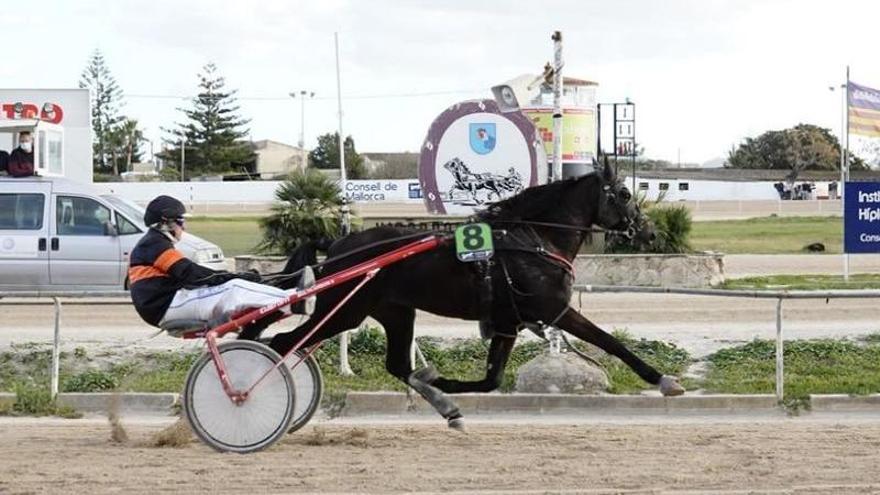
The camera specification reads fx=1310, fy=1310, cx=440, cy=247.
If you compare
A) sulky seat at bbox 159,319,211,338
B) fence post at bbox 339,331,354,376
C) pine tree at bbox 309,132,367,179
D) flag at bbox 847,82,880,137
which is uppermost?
pine tree at bbox 309,132,367,179

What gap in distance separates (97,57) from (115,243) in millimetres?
87041

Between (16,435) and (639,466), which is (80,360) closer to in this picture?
(16,435)

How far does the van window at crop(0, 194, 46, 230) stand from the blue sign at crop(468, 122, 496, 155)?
601cm

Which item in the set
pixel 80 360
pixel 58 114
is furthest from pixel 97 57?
pixel 80 360

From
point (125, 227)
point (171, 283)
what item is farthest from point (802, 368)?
point (125, 227)

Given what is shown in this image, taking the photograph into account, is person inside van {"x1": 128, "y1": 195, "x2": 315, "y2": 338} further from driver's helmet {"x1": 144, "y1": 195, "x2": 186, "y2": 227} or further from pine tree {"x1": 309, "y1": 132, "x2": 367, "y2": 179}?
pine tree {"x1": 309, "y1": 132, "x2": 367, "y2": 179}

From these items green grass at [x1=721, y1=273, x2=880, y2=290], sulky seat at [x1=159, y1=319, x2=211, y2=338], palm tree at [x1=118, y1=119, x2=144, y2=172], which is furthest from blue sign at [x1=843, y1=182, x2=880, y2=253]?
palm tree at [x1=118, y1=119, x2=144, y2=172]

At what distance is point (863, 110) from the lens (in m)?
30.1

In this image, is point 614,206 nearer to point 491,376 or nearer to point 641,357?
point 491,376

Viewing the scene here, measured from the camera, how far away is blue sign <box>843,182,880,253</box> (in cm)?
1806

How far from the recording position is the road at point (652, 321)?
43.7 ft

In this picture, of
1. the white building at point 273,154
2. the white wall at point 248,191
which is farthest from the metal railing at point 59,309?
the white building at point 273,154

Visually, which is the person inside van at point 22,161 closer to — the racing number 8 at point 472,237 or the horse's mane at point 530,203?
the horse's mane at point 530,203

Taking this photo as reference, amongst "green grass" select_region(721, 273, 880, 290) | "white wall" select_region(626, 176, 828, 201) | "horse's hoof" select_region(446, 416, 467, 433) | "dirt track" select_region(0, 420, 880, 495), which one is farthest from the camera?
"white wall" select_region(626, 176, 828, 201)
